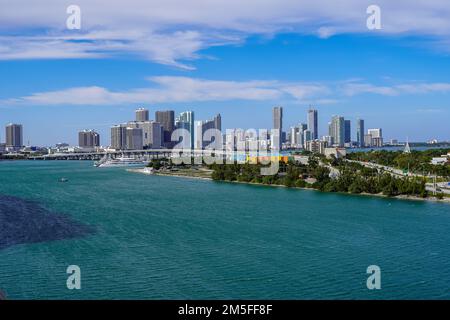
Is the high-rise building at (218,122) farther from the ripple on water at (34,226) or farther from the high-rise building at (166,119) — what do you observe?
the ripple on water at (34,226)

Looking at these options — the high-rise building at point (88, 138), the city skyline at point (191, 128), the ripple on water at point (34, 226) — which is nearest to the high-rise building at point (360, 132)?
the city skyline at point (191, 128)

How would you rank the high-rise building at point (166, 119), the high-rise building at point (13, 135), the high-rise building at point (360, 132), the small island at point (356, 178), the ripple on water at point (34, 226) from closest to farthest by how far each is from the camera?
the ripple on water at point (34, 226)
the small island at point (356, 178)
the high-rise building at point (166, 119)
the high-rise building at point (13, 135)
the high-rise building at point (360, 132)

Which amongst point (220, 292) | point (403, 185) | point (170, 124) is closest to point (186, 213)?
point (220, 292)

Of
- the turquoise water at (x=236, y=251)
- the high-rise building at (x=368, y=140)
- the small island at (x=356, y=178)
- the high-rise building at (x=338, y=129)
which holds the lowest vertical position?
the turquoise water at (x=236, y=251)

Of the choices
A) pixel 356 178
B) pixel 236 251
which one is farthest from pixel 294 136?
pixel 236 251

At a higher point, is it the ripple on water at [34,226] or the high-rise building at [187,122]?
the high-rise building at [187,122]

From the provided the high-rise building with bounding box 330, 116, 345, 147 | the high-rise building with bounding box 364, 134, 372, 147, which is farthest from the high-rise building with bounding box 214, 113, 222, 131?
the high-rise building with bounding box 364, 134, 372, 147
